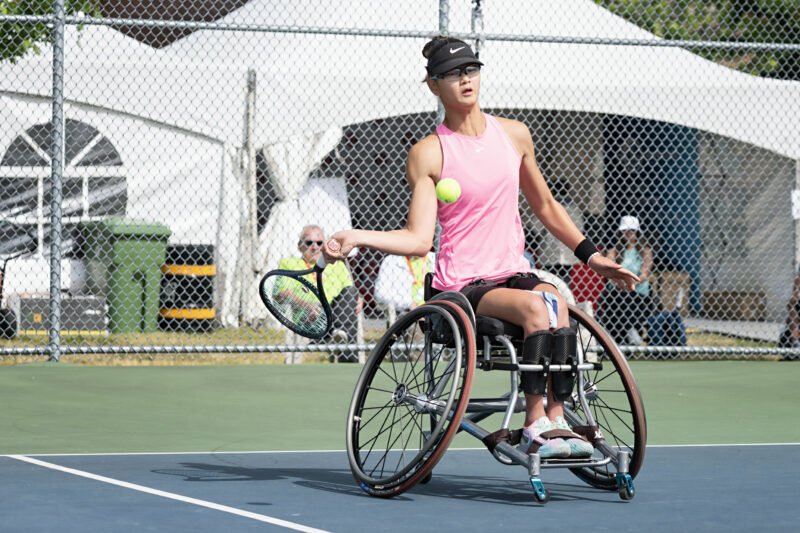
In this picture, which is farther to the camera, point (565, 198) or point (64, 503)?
point (565, 198)

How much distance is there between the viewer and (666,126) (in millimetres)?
17312

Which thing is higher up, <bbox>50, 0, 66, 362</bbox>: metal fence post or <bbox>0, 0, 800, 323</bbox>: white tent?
<bbox>0, 0, 800, 323</bbox>: white tent

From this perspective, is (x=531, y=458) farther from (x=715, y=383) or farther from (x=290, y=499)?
(x=715, y=383)

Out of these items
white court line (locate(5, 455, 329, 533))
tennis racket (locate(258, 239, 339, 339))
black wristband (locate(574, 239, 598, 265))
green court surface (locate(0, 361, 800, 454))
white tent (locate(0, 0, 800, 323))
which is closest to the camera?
white court line (locate(5, 455, 329, 533))

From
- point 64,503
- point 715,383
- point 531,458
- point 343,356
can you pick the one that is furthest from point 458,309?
point 343,356

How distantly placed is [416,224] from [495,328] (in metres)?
0.51

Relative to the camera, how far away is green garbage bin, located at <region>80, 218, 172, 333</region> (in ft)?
44.1

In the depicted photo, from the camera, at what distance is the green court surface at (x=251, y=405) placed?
656 centimetres

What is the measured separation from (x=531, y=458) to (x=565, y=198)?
13389 mm

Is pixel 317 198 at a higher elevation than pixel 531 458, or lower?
higher

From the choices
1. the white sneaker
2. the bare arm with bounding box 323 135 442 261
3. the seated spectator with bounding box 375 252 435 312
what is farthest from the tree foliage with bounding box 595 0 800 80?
the white sneaker

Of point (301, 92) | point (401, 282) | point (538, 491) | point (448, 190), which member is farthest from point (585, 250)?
point (301, 92)

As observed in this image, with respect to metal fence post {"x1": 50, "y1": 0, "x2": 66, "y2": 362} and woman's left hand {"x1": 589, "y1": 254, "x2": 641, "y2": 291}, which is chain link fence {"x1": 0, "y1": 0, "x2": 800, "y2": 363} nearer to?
metal fence post {"x1": 50, "y1": 0, "x2": 66, "y2": 362}

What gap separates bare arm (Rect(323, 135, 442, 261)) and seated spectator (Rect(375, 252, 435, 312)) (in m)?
5.74
